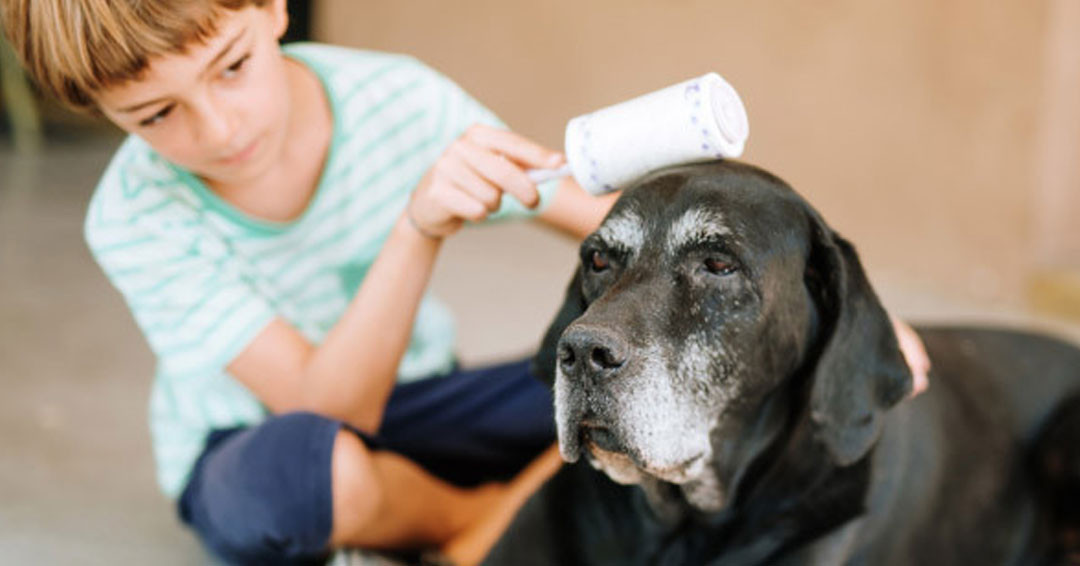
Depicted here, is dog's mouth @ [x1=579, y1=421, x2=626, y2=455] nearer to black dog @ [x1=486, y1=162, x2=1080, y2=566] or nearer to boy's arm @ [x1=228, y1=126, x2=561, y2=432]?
black dog @ [x1=486, y1=162, x2=1080, y2=566]

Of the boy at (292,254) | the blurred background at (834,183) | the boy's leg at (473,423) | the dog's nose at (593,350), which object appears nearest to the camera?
the dog's nose at (593,350)

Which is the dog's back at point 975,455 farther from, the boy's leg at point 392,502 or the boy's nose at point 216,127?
the boy's nose at point 216,127

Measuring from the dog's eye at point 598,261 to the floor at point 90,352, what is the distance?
1.23 m

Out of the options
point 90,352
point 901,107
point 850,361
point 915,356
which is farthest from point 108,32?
point 901,107

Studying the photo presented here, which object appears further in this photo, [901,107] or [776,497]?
[901,107]

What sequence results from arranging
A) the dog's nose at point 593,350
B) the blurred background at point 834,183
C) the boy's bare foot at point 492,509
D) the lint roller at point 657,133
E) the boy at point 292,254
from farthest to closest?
the blurred background at point 834,183
the boy's bare foot at point 492,509
the boy at point 292,254
the lint roller at point 657,133
the dog's nose at point 593,350

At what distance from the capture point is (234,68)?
208 centimetres

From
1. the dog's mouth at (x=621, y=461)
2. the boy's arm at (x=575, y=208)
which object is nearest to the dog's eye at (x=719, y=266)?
A: the dog's mouth at (x=621, y=461)

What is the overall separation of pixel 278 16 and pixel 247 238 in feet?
1.36

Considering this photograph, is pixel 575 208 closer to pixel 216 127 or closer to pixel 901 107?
pixel 216 127

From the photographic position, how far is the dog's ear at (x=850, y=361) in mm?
1809

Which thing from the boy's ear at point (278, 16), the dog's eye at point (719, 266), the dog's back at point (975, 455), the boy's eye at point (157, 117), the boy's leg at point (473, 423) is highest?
the boy's ear at point (278, 16)

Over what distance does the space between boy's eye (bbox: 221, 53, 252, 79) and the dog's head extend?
2.15ft

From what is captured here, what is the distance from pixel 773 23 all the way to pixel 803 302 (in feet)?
9.84
